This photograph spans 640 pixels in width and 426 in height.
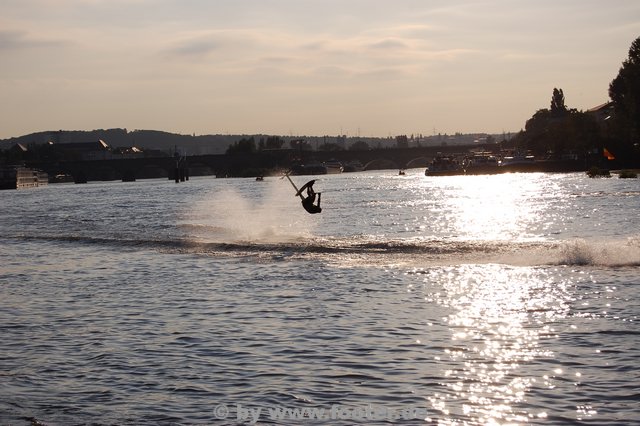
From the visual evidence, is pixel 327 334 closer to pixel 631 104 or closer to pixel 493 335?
pixel 493 335

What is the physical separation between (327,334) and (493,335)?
3.77 m

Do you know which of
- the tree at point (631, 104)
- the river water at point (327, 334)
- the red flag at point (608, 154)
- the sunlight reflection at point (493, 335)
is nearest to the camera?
the sunlight reflection at point (493, 335)

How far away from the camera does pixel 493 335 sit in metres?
21.9

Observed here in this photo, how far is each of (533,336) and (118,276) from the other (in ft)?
67.5

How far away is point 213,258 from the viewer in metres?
44.8

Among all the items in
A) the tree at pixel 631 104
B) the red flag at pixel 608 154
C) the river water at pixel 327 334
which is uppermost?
the tree at pixel 631 104

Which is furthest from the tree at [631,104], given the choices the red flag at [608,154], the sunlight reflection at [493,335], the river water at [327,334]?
the sunlight reflection at [493,335]

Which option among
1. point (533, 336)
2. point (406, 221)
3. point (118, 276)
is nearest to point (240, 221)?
point (406, 221)

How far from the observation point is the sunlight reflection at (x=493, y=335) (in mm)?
16234

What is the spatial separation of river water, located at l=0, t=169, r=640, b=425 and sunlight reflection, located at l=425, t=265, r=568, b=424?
0.06 metres

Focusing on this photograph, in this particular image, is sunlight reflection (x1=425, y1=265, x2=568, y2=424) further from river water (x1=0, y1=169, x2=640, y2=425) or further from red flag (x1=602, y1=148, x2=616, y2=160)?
red flag (x1=602, y1=148, x2=616, y2=160)

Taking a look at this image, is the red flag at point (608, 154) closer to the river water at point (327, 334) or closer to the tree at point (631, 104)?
the tree at point (631, 104)

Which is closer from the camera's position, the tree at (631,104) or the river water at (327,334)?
the river water at (327,334)

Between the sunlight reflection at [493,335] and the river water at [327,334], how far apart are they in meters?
0.06
